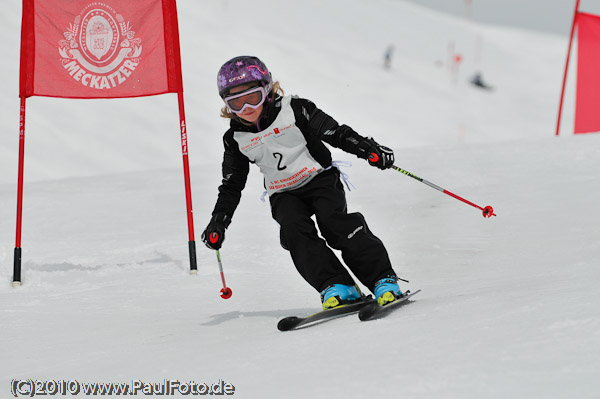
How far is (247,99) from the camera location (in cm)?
375

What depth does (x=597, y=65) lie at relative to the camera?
11.4 meters

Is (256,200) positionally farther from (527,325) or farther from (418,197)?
(527,325)

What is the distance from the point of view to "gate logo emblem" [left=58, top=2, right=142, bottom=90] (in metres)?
5.40

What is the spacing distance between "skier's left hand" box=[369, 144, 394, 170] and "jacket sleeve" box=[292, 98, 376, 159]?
0.04 m

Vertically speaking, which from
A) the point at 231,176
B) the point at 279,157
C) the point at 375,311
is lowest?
the point at 375,311

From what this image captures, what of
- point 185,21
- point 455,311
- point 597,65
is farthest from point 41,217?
point 185,21

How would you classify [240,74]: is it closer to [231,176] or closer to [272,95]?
[272,95]

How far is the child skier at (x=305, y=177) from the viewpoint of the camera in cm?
362

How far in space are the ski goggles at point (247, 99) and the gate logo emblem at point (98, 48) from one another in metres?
1.99

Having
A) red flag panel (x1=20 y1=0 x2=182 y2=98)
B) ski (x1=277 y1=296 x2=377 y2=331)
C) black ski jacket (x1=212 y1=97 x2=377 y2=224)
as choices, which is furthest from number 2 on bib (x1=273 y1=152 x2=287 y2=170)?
red flag panel (x1=20 y1=0 x2=182 y2=98)

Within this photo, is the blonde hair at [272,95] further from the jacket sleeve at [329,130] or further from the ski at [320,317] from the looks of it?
the ski at [320,317]

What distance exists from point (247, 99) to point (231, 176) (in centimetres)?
51
